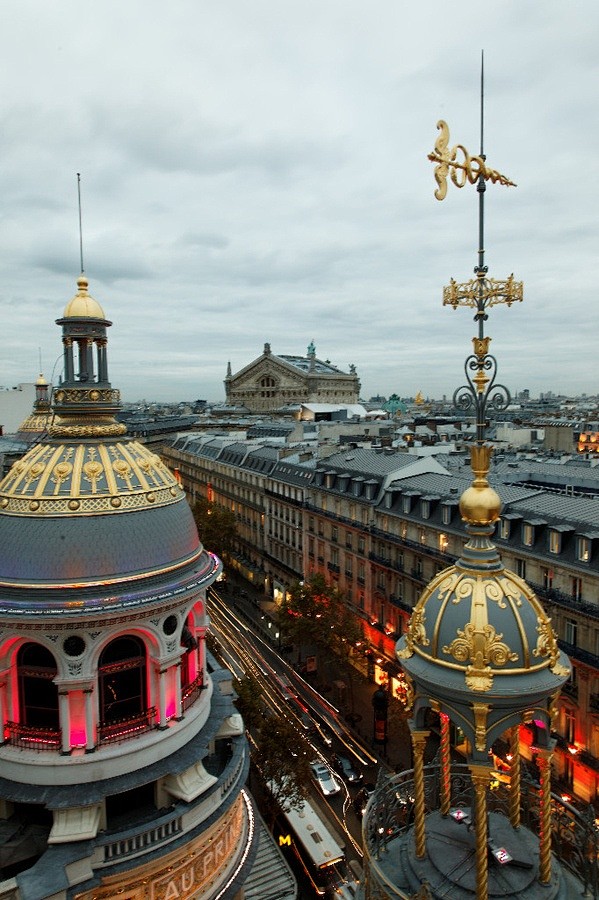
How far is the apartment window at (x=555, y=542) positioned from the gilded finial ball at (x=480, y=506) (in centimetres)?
3324

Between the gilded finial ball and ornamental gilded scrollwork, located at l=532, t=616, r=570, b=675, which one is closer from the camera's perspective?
ornamental gilded scrollwork, located at l=532, t=616, r=570, b=675

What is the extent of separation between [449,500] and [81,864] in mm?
39444

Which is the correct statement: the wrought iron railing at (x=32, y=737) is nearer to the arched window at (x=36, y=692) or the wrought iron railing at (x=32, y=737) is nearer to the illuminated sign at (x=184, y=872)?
the arched window at (x=36, y=692)

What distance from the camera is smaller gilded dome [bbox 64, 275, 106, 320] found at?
85.1 feet

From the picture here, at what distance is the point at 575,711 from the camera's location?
3919 cm

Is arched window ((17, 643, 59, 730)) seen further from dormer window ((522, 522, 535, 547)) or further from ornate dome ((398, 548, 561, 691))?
dormer window ((522, 522, 535, 547))

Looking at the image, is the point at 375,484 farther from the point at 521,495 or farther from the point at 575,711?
the point at 575,711

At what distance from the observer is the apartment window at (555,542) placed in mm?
41875

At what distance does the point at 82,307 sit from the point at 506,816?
23.2 meters

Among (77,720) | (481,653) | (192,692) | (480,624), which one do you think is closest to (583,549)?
(192,692)

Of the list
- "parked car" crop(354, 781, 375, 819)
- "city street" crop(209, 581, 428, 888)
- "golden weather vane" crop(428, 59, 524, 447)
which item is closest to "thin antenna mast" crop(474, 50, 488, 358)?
"golden weather vane" crop(428, 59, 524, 447)

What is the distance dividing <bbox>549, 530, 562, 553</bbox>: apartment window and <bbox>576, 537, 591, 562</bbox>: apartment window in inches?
53.8

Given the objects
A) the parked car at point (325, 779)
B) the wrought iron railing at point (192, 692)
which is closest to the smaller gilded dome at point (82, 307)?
the wrought iron railing at point (192, 692)

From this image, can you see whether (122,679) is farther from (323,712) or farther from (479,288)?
(323,712)
